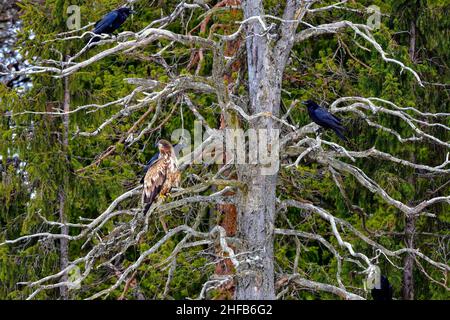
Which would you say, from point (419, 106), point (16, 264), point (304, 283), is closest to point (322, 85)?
point (419, 106)

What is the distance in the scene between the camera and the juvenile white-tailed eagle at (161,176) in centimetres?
1681

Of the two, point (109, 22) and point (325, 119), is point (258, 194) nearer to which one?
point (325, 119)

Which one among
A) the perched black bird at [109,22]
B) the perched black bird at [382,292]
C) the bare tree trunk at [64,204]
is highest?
the perched black bird at [109,22]

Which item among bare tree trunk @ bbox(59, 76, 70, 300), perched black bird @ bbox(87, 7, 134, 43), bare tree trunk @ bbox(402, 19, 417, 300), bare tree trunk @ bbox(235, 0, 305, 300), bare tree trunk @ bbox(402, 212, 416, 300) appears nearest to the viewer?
bare tree trunk @ bbox(235, 0, 305, 300)

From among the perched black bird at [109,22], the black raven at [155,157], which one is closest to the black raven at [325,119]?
the black raven at [155,157]

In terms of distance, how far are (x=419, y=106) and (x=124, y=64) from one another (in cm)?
563

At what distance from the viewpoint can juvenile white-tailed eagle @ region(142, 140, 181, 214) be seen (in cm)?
1681

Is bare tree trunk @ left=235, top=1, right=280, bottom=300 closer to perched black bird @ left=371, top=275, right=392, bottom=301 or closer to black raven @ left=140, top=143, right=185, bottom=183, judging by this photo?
black raven @ left=140, top=143, right=185, bottom=183

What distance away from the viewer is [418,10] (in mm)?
22500

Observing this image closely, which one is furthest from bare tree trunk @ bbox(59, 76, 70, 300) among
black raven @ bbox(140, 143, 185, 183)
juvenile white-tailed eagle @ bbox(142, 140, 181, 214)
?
juvenile white-tailed eagle @ bbox(142, 140, 181, 214)

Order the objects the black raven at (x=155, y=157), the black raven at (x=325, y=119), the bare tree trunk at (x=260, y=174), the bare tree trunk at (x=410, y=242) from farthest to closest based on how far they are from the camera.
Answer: the bare tree trunk at (x=410, y=242) → the black raven at (x=155, y=157) → the black raven at (x=325, y=119) → the bare tree trunk at (x=260, y=174)

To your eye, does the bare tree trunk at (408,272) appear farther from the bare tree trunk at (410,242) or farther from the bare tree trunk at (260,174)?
the bare tree trunk at (260,174)

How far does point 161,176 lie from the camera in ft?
55.5

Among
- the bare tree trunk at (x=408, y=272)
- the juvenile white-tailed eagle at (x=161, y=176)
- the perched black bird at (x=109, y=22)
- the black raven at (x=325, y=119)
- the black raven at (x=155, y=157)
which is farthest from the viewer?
the bare tree trunk at (x=408, y=272)
